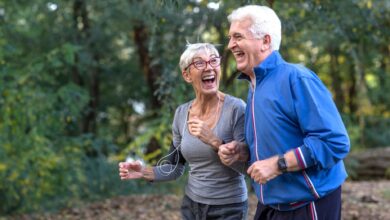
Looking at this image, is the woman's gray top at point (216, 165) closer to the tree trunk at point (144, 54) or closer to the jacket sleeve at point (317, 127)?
the jacket sleeve at point (317, 127)

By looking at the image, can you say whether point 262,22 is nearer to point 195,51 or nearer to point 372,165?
point 195,51

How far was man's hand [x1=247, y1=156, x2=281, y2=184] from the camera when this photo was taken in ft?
8.77

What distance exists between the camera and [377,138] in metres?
17.1

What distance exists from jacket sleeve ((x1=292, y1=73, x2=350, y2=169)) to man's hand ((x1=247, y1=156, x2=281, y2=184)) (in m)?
0.10

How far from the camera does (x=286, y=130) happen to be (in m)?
2.79

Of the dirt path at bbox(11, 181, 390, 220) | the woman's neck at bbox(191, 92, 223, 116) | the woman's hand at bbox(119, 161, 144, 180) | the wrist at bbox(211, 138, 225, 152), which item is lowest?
the dirt path at bbox(11, 181, 390, 220)

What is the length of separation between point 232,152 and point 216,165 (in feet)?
1.20

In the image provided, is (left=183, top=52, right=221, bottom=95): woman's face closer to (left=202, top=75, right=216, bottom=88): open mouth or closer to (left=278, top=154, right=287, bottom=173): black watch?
(left=202, top=75, right=216, bottom=88): open mouth

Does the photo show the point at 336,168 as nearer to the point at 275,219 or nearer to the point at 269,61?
the point at 275,219

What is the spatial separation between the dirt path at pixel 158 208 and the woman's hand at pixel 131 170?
3478 mm

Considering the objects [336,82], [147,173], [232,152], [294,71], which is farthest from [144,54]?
[294,71]

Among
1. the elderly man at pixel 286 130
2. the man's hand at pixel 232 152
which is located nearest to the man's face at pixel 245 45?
the elderly man at pixel 286 130

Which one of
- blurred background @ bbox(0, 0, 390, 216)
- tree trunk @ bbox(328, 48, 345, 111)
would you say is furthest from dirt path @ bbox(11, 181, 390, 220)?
tree trunk @ bbox(328, 48, 345, 111)

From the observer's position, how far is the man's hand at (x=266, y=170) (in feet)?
8.77
